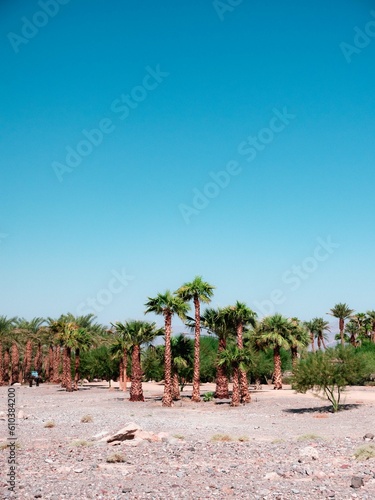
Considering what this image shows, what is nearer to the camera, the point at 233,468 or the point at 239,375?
the point at 233,468

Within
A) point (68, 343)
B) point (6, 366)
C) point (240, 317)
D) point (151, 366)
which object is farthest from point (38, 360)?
point (240, 317)

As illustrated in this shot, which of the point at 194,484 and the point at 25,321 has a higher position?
the point at 25,321

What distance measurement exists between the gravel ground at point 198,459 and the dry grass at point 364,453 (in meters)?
0.24

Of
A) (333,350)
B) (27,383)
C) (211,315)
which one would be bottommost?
(27,383)

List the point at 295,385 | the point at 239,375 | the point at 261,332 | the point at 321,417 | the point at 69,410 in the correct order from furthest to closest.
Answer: the point at 261,332
the point at 239,375
the point at 69,410
the point at 295,385
the point at 321,417

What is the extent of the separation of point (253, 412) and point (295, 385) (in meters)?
3.69

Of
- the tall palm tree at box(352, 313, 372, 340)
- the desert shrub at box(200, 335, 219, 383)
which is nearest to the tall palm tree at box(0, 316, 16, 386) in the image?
the desert shrub at box(200, 335, 219, 383)

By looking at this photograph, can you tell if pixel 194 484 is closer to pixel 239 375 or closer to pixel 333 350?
pixel 333 350

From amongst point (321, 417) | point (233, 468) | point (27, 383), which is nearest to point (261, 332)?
point (321, 417)

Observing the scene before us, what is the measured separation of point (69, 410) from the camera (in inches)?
1496

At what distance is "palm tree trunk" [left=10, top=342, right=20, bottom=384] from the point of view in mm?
65875

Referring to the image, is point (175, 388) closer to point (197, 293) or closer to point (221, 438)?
point (197, 293)

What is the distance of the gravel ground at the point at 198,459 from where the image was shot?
14.6 metres

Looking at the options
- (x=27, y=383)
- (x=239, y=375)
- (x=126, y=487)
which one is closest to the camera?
(x=126, y=487)
